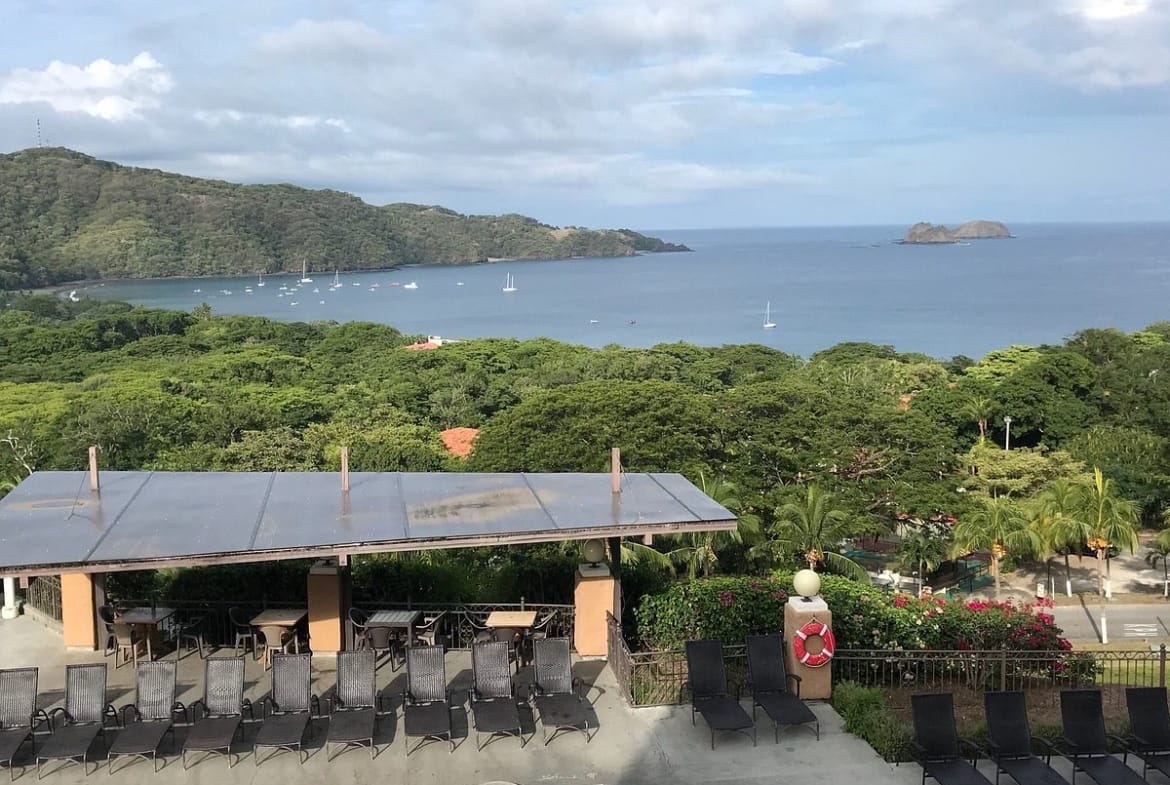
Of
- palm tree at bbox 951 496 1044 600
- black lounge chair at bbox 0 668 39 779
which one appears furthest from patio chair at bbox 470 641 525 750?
palm tree at bbox 951 496 1044 600

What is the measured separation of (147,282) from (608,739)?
191 meters

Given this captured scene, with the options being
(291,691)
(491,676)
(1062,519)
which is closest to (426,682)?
(491,676)

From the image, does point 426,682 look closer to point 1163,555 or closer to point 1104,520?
point 1104,520

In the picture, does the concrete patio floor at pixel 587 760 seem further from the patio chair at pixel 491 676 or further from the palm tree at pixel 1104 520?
the palm tree at pixel 1104 520

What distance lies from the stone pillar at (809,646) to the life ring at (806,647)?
0.11ft

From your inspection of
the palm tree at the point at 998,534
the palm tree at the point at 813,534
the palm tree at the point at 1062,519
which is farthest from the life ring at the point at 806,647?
the palm tree at the point at 1062,519

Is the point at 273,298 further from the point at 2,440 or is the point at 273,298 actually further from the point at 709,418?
the point at 709,418

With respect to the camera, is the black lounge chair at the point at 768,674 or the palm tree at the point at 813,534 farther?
the palm tree at the point at 813,534

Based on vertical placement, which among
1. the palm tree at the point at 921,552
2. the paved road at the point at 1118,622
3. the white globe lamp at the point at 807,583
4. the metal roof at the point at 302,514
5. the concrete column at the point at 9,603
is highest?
the metal roof at the point at 302,514

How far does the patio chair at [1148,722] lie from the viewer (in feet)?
28.4

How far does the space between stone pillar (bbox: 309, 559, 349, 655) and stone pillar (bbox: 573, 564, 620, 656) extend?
2649mm

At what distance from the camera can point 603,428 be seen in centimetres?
→ 3033

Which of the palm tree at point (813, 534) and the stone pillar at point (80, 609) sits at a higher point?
the stone pillar at point (80, 609)

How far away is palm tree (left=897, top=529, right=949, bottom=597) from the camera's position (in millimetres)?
28734
